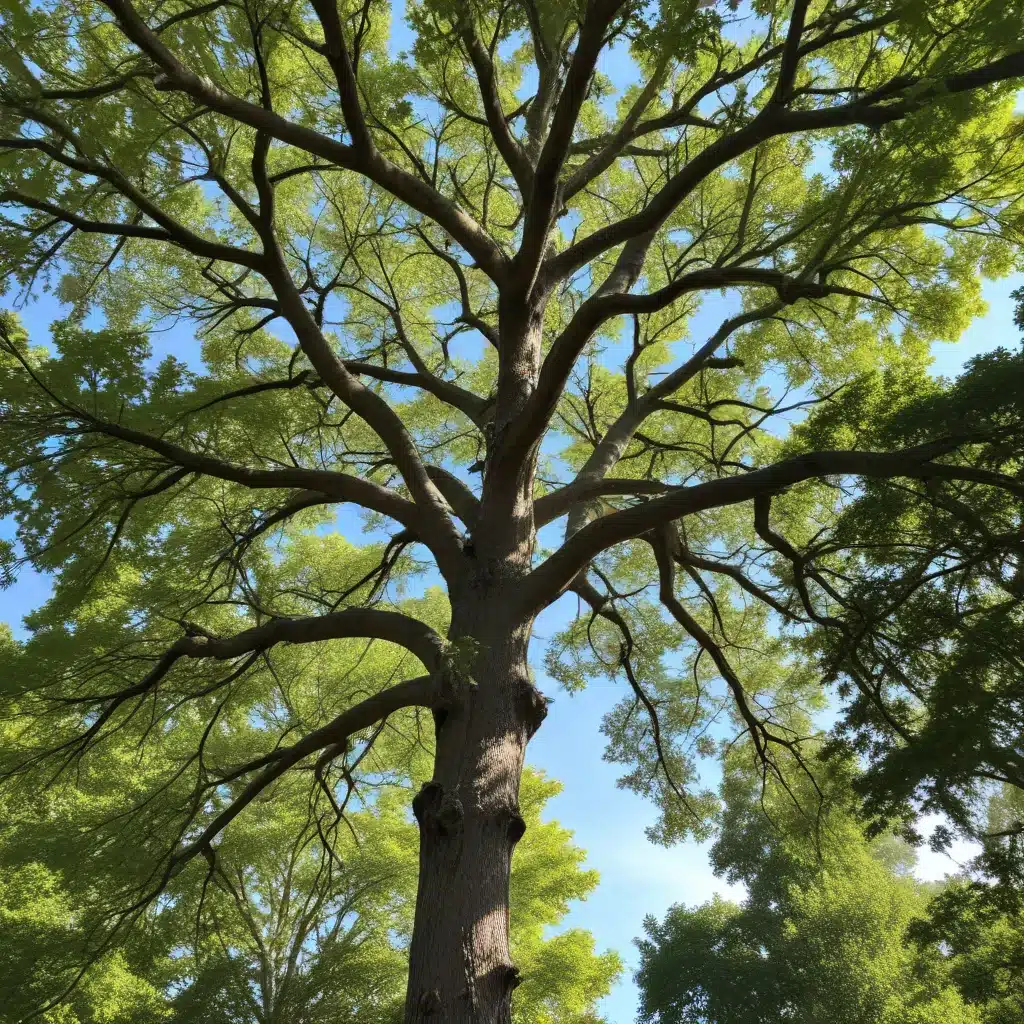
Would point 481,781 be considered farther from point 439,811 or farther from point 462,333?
point 462,333

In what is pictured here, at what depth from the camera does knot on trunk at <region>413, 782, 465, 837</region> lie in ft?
8.68

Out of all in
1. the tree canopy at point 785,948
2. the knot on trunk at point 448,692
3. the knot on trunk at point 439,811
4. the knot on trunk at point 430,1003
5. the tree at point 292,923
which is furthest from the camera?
the tree canopy at point 785,948

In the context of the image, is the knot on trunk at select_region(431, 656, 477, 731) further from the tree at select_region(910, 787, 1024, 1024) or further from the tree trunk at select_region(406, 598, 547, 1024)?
the tree at select_region(910, 787, 1024, 1024)

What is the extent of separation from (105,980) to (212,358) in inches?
260

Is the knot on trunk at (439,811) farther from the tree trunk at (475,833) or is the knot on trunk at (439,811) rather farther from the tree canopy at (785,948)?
the tree canopy at (785,948)

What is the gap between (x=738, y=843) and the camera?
49.0 ft

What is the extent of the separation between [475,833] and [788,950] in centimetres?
1315

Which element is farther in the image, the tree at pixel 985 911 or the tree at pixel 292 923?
the tree at pixel 292 923

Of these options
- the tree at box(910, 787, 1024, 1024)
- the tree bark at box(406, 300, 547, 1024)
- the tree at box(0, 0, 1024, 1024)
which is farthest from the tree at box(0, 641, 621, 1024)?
the tree at box(910, 787, 1024, 1024)

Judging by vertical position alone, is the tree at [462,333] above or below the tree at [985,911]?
above

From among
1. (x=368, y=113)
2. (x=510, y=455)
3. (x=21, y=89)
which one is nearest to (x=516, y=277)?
(x=510, y=455)

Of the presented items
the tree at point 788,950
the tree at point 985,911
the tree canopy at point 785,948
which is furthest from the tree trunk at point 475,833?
the tree at point 788,950

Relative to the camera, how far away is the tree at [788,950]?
11453 mm

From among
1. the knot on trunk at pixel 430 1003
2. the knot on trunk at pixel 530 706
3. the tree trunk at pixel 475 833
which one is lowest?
the knot on trunk at pixel 430 1003
